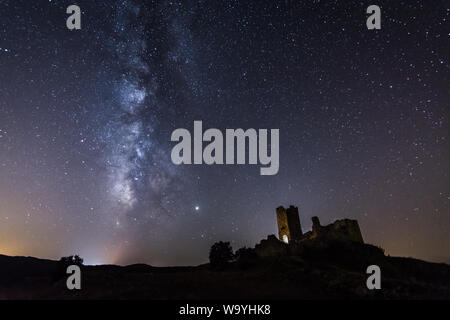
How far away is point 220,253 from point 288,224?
16.1 metres

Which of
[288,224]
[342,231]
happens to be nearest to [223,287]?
[342,231]

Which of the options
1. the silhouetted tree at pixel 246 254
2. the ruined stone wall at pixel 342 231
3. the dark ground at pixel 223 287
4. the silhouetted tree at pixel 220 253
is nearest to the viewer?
the dark ground at pixel 223 287

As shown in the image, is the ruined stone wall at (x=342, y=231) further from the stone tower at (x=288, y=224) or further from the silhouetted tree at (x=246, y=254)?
the silhouetted tree at (x=246, y=254)

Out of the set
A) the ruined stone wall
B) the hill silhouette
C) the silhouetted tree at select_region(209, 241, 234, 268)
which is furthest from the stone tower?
the hill silhouette

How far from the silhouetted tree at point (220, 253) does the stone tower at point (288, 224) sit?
1339cm

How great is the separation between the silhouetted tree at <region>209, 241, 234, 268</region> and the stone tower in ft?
43.9

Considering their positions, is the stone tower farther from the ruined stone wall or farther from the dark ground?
the dark ground

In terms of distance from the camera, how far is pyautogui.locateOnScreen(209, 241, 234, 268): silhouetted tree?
34.9 meters

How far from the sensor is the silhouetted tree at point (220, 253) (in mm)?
34941

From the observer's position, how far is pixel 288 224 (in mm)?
46438

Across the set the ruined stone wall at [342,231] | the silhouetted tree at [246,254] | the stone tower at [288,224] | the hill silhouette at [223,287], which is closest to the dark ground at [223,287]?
the hill silhouette at [223,287]

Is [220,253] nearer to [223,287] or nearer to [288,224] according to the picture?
[288,224]
